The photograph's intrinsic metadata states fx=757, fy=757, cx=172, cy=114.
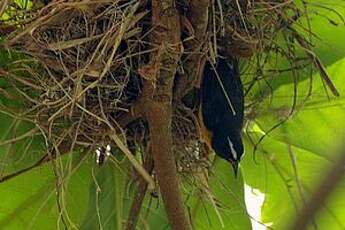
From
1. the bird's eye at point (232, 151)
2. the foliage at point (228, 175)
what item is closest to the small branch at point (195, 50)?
the bird's eye at point (232, 151)

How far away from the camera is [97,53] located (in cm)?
110

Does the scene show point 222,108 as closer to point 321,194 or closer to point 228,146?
point 228,146

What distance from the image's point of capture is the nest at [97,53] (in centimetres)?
109

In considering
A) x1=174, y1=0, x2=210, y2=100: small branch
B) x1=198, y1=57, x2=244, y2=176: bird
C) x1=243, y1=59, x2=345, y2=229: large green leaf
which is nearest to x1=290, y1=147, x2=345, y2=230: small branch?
x1=174, y1=0, x2=210, y2=100: small branch

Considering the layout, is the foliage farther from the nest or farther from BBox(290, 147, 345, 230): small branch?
BBox(290, 147, 345, 230): small branch

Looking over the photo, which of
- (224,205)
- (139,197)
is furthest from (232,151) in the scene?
(224,205)

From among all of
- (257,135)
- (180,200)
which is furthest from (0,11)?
(257,135)

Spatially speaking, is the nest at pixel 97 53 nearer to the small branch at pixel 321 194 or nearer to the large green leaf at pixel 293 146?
the large green leaf at pixel 293 146

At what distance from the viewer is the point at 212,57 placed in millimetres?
1078

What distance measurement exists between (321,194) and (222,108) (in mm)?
796

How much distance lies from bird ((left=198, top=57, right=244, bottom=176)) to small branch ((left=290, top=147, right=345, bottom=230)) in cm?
77

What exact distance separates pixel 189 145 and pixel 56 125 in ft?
0.76

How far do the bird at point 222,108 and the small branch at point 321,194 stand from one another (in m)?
0.77

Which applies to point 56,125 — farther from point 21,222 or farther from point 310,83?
point 310,83
